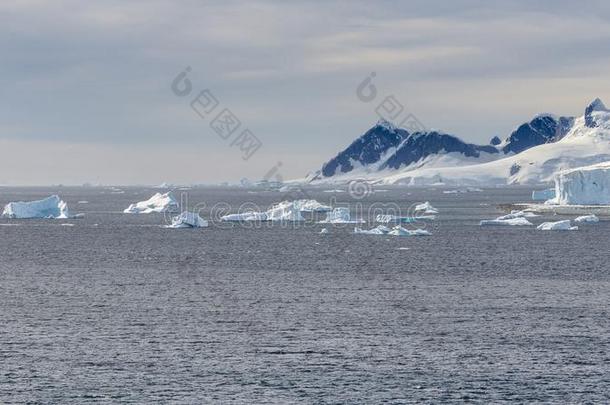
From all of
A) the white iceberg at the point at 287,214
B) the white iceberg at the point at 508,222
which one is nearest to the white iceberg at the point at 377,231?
the white iceberg at the point at 508,222

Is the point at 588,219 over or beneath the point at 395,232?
over

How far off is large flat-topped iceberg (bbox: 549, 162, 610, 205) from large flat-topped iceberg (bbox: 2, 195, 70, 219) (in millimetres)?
86842

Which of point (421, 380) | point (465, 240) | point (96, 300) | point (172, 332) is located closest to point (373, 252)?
point (465, 240)

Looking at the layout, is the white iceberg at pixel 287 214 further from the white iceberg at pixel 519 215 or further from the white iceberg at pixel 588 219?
the white iceberg at pixel 588 219

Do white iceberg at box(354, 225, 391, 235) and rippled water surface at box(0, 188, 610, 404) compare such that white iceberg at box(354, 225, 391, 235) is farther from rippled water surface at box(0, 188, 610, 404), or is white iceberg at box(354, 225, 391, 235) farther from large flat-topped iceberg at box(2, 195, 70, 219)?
large flat-topped iceberg at box(2, 195, 70, 219)

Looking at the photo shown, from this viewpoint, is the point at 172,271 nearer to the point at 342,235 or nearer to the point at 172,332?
the point at 172,332

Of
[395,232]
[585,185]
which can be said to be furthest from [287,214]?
[585,185]

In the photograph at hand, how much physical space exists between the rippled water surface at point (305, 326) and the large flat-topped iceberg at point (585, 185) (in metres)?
78.9

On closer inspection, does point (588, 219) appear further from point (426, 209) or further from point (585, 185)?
point (426, 209)

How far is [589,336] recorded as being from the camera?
49.0 meters

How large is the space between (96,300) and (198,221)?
84.8 m

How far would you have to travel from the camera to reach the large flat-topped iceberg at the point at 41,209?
558 ft

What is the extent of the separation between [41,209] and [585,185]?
309 ft

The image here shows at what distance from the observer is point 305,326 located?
5256cm
